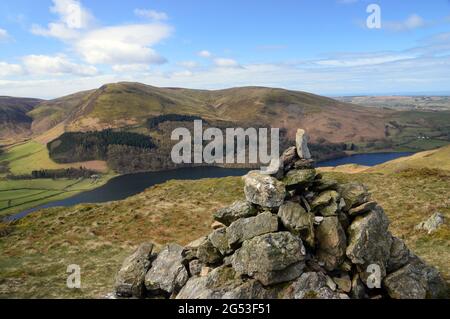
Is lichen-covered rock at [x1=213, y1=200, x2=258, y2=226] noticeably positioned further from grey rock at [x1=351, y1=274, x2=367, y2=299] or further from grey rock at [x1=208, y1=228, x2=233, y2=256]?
grey rock at [x1=351, y1=274, x2=367, y2=299]

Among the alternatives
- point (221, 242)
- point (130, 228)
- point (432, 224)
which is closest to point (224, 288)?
point (221, 242)

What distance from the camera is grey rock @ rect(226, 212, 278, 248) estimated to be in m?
21.9

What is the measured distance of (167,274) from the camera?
75.7ft

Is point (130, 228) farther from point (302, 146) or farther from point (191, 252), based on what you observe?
point (302, 146)

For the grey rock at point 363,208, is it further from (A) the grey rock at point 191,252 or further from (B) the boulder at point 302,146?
(A) the grey rock at point 191,252

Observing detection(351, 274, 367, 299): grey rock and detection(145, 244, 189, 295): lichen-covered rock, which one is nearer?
detection(351, 274, 367, 299): grey rock

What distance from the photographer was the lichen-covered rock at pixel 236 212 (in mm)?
23766

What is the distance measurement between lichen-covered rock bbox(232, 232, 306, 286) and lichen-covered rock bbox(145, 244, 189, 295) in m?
4.08

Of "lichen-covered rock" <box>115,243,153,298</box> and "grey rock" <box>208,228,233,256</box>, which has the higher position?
"grey rock" <box>208,228,233,256</box>

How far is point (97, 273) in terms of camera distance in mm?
31156

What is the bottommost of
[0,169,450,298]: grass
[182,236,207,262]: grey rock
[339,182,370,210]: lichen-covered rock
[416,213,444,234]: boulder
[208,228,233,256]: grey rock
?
[0,169,450,298]: grass

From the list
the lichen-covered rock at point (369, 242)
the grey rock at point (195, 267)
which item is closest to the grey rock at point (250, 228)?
the grey rock at point (195, 267)

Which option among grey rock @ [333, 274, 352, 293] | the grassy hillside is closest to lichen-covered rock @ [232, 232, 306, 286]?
grey rock @ [333, 274, 352, 293]
